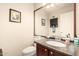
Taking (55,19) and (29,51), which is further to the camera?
(55,19)

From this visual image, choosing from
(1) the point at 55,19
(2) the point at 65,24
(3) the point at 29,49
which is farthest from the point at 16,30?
(2) the point at 65,24

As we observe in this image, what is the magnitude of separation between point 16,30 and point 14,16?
A: 0.19 metres

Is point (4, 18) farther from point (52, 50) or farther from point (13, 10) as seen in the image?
point (52, 50)

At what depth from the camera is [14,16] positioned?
1.31 m

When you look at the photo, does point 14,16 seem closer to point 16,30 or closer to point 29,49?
point 16,30

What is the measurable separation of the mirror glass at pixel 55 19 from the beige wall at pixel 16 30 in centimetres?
12

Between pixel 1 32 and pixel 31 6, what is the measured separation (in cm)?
54

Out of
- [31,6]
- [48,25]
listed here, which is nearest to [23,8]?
[31,6]

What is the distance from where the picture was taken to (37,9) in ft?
4.62

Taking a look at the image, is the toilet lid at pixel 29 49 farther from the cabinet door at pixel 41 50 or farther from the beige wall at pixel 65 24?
the beige wall at pixel 65 24

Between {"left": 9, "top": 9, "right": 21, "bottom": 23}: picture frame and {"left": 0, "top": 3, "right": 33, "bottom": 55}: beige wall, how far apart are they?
0.13 ft

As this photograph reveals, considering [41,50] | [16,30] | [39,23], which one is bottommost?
[41,50]

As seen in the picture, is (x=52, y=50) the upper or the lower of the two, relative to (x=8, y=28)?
lower

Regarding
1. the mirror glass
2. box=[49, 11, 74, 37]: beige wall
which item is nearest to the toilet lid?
the mirror glass
